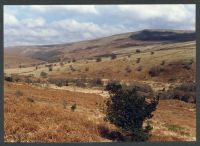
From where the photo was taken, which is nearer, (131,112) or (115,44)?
(131,112)

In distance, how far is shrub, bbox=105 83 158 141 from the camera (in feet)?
37.8

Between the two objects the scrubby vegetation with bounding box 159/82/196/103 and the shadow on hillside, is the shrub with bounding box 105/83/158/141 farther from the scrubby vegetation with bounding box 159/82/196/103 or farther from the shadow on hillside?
the scrubby vegetation with bounding box 159/82/196/103

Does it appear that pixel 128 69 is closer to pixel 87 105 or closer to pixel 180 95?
pixel 180 95

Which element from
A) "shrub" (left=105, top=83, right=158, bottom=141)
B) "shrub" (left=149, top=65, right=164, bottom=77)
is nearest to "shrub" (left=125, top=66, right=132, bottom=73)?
"shrub" (left=149, top=65, right=164, bottom=77)

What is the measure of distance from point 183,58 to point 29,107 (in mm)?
33213

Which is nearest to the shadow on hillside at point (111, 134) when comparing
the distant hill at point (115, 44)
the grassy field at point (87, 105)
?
the grassy field at point (87, 105)

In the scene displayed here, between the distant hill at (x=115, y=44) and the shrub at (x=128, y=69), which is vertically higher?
the distant hill at (x=115, y=44)

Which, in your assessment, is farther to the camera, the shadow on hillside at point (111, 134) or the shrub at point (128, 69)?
the shrub at point (128, 69)

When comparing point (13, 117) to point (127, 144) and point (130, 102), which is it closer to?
point (130, 102)

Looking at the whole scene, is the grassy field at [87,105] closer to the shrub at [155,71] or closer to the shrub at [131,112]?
the shrub at [155,71]

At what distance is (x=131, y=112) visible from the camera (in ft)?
38.0

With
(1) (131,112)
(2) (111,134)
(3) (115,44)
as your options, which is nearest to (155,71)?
(2) (111,134)

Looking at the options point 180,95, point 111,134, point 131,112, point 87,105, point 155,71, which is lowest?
point 180,95

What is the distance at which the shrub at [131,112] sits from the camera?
11.5 metres
